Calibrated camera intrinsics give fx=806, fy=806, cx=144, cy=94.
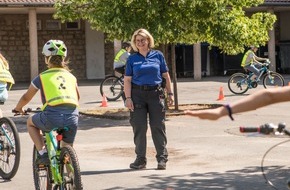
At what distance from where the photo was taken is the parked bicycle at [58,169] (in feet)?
24.9

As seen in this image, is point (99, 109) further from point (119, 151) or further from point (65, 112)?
point (65, 112)

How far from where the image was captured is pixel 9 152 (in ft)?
34.0

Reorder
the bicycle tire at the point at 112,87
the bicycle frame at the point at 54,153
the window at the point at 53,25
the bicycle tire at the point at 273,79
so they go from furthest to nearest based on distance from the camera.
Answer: the window at the point at 53,25 < the bicycle tire at the point at 273,79 < the bicycle tire at the point at 112,87 < the bicycle frame at the point at 54,153

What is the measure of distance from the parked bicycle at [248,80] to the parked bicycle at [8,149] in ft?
56.2

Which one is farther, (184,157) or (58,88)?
(184,157)

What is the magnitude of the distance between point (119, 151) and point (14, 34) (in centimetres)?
2635

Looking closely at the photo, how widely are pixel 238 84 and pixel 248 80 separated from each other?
43 centimetres

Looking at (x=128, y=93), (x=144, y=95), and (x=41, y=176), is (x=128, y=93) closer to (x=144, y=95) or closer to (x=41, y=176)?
(x=144, y=95)

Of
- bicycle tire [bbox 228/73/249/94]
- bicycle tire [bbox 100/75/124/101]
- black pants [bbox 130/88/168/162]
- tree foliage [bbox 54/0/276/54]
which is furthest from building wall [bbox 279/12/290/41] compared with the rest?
black pants [bbox 130/88/168/162]

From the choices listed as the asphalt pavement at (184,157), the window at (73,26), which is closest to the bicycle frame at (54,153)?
the asphalt pavement at (184,157)

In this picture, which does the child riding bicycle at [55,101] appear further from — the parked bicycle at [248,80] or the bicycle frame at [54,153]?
the parked bicycle at [248,80]

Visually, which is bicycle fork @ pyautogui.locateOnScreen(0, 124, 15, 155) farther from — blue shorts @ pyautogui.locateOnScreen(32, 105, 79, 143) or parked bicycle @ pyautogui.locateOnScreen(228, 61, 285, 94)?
parked bicycle @ pyautogui.locateOnScreen(228, 61, 285, 94)

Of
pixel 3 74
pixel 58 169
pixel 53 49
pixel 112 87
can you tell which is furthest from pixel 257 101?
pixel 112 87

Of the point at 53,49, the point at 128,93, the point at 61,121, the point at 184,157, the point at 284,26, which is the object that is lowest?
the point at 184,157
